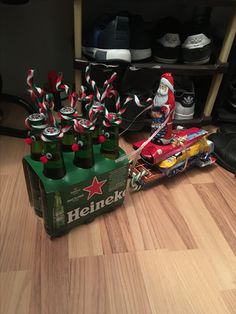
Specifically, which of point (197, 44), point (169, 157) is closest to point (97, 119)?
point (169, 157)

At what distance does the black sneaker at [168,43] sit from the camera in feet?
3.34

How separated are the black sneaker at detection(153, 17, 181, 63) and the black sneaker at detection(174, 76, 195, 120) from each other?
4.5 inches

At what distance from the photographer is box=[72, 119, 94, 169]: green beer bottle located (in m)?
0.62

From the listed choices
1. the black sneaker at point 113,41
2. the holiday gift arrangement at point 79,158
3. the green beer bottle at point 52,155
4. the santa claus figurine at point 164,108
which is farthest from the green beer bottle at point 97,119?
the black sneaker at point 113,41

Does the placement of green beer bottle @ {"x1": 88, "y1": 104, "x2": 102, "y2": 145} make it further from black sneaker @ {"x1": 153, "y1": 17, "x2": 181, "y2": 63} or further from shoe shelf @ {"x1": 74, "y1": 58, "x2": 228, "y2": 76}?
black sneaker @ {"x1": 153, "y1": 17, "x2": 181, "y2": 63}

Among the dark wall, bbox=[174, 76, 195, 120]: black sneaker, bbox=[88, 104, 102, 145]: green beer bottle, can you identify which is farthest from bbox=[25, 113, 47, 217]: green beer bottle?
the dark wall

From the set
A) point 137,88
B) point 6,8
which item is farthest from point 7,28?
point 137,88

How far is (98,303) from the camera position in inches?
23.7

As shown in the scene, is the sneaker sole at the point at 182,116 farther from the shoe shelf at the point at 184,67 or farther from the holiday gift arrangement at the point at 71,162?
the holiday gift arrangement at the point at 71,162

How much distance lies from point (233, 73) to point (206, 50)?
0.62 ft

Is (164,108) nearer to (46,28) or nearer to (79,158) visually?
(79,158)

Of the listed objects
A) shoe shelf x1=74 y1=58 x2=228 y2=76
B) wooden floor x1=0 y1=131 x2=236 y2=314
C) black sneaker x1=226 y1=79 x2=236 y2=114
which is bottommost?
wooden floor x1=0 y1=131 x2=236 y2=314

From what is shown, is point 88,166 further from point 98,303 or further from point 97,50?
point 97,50

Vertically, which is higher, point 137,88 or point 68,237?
point 137,88
